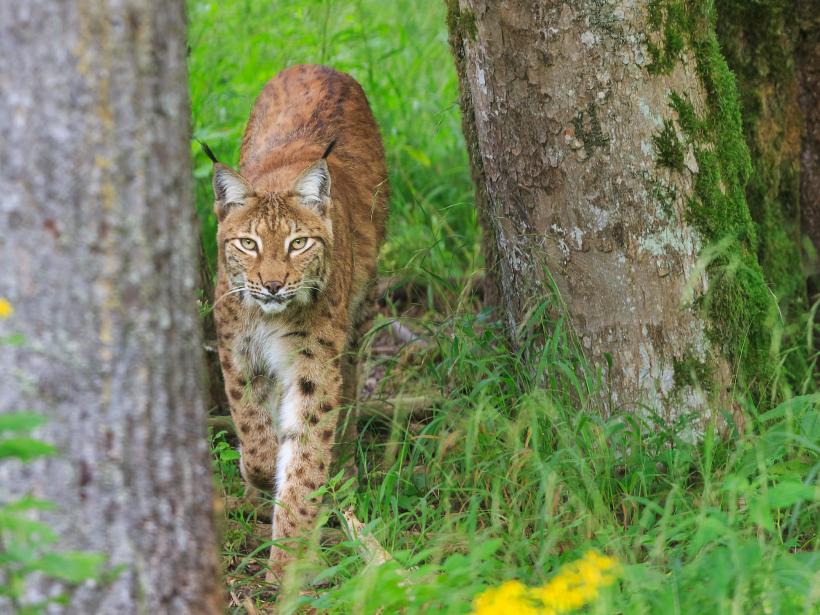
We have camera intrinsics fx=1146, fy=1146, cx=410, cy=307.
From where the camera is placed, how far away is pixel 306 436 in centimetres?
410

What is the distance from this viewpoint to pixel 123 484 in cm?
227

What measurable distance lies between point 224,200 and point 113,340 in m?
2.07

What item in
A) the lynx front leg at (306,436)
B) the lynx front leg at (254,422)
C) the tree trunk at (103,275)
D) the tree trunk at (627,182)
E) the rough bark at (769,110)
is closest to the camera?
the tree trunk at (103,275)

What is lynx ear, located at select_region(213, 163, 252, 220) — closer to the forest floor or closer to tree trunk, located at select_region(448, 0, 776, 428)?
the forest floor

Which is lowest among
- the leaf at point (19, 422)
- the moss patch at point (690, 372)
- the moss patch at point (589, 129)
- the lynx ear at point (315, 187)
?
the moss patch at point (690, 372)

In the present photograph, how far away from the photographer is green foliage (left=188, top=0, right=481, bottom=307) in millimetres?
6086

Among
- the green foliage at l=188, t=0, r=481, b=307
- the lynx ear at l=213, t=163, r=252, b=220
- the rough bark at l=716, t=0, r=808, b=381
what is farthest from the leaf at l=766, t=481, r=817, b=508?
the green foliage at l=188, t=0, r=481, b=307

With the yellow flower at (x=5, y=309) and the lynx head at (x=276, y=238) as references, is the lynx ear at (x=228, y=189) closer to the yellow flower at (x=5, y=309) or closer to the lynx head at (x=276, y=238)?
the lynx head at (x=276, y=238)

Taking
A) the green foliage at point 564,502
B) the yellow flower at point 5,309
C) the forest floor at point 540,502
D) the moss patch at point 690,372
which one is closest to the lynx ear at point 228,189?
the forest floor at point 540,502

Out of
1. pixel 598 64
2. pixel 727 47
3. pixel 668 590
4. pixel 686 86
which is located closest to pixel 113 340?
pixel 668 590

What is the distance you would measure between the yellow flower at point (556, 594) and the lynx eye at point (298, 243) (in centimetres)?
181

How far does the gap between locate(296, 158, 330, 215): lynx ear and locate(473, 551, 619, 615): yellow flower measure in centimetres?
199

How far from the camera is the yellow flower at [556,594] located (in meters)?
2.45

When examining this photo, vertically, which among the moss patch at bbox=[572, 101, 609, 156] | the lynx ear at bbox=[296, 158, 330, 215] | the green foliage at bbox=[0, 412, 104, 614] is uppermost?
the moss patch at bbox=[572, 101, 609, 156]
